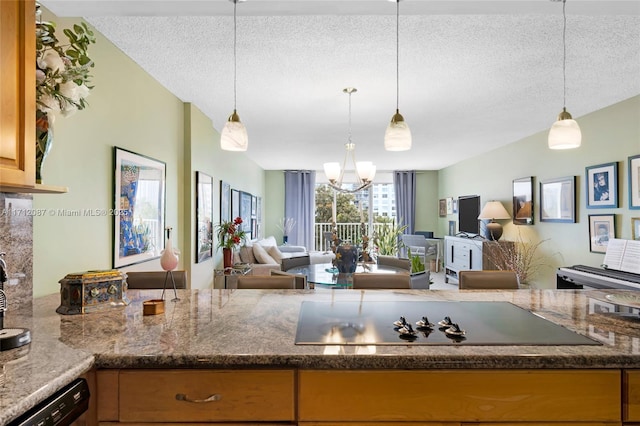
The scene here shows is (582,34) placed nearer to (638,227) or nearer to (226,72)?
(638,227)

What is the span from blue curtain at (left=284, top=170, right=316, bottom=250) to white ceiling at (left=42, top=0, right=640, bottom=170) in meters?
4.62

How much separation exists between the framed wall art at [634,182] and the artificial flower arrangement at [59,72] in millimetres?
→ 4420

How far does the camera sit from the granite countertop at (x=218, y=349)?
1010mm

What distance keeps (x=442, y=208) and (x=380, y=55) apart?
6.95 meters

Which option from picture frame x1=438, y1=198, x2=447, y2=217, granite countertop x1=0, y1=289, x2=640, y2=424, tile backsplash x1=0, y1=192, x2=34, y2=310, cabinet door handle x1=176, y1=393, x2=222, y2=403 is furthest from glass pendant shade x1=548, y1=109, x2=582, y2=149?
picture frame x1=438, y1=198, x2=447, y2=217

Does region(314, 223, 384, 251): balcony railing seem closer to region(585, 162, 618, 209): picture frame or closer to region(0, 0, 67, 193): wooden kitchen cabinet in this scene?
region(585, 162, 618, 209): picture frame

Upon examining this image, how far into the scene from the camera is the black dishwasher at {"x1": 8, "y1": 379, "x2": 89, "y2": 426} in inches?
33.1

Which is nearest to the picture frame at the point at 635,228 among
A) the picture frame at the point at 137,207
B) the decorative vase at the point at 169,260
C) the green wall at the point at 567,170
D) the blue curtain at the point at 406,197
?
the green wall at the point at 567,170

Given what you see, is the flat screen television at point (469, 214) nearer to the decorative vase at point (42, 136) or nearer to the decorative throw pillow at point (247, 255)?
the decorative throw pillow at point (247, 255)

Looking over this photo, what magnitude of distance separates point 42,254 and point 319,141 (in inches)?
170

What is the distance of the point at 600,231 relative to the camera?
3.98 meters

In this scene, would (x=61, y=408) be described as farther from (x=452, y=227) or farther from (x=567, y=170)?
(x=452, y=227)

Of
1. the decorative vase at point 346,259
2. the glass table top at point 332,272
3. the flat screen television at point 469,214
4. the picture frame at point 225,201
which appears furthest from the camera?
the flat screen television at point 469,214

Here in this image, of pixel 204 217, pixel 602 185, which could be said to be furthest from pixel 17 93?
pixel 602 185
